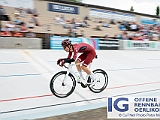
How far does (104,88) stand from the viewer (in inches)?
223

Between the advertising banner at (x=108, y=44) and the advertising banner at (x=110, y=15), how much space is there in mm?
7005

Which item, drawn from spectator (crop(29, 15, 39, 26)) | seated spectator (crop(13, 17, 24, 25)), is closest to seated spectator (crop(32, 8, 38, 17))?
spectator (crop(29, 15, 39, 26))

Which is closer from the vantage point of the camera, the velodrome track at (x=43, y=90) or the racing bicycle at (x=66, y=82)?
the velodrome track at (x=43, y=90)

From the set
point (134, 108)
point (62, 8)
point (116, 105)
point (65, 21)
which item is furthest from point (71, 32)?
point (134, 108)

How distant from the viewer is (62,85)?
191 inches

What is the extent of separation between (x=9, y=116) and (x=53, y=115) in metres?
0.76

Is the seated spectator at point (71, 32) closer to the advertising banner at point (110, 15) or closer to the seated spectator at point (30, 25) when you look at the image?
the seated spectator at point (30, 25)

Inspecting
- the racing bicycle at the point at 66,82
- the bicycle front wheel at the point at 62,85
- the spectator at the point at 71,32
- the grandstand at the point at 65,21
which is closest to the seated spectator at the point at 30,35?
the grandstand at the point at 65,21

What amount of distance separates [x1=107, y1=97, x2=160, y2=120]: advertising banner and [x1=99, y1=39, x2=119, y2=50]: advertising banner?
1158cm

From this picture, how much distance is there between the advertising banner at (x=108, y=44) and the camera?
15.3 m

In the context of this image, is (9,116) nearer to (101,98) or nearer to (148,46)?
(101,98)

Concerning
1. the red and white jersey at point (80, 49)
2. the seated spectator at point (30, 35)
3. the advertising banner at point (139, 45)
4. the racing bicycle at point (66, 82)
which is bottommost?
the racing bicycle at point (66, 82)

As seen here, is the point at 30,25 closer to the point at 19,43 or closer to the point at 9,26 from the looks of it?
the point at 9,26

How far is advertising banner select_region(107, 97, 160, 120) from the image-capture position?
355 centimetres
